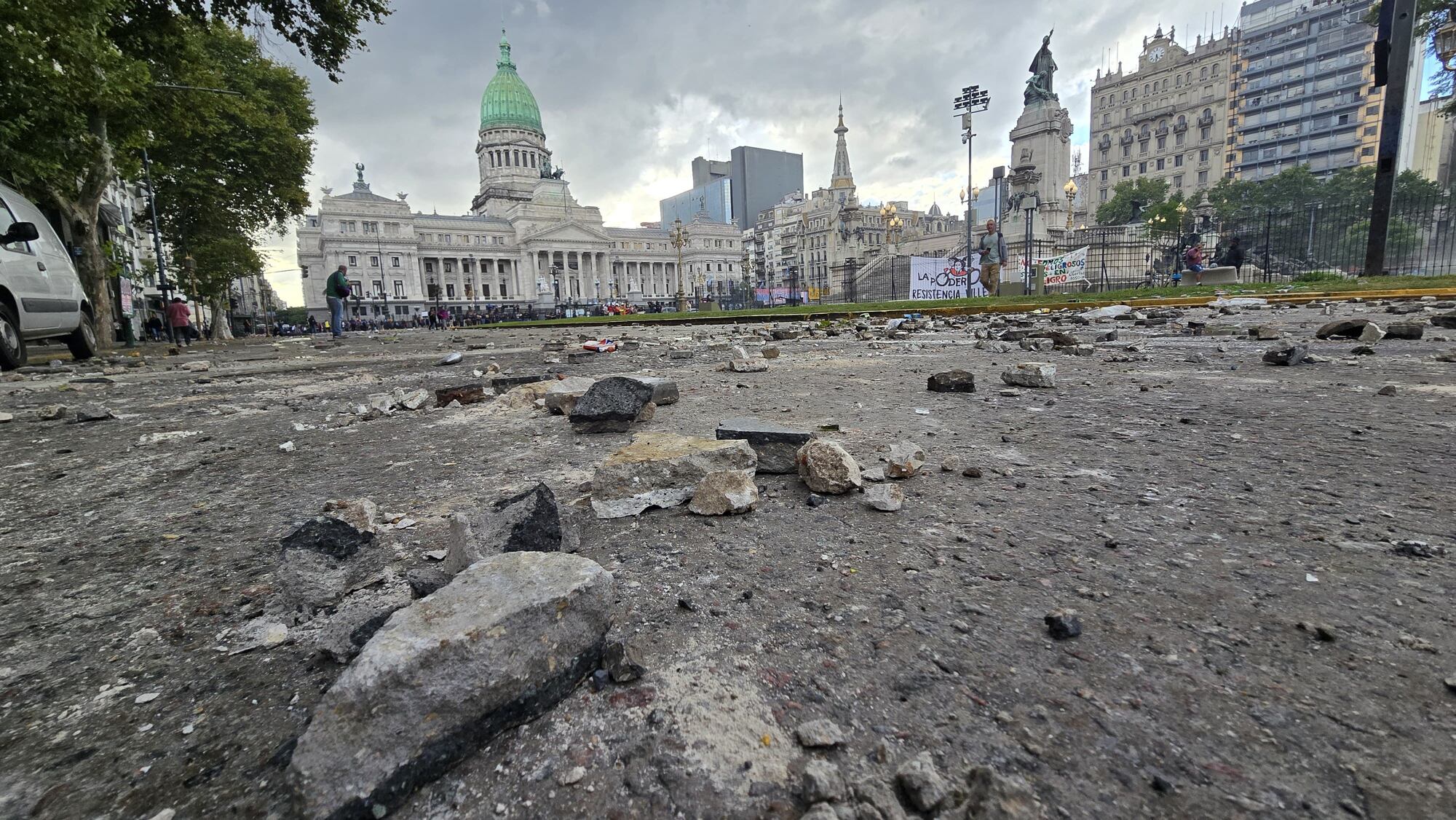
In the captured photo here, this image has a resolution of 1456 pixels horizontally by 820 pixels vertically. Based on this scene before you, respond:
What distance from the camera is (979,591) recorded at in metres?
1.29

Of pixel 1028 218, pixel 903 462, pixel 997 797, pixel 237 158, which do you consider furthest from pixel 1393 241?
A: pixel 237 158

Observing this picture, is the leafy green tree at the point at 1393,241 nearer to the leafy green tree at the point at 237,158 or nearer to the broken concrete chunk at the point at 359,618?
the broken concrete chunk at the point at 359,618

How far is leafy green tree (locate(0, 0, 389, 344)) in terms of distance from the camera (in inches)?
368

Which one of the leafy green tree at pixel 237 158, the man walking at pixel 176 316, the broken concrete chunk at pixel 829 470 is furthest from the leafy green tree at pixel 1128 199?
the broken concrete chunk at pixel 829 470

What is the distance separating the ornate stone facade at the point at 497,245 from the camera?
82000 mm

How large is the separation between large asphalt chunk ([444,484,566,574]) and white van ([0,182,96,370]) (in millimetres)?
9646

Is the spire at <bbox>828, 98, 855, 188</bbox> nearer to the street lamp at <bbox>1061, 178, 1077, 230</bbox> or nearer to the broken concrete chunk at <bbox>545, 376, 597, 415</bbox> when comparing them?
the street lamp at <bbox>1061, 178, 1077, 230</bbox>

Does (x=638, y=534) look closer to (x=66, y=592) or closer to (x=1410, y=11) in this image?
(x=66, y=592)

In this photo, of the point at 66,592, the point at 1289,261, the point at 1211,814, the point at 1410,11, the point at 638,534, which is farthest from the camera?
the point at 1289,261

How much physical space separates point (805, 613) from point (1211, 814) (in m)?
0.65

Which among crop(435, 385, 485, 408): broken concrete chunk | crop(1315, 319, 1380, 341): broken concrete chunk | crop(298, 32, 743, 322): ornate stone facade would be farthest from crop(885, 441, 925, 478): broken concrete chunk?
crop(298, 32, 743, 322): ornate stone facade

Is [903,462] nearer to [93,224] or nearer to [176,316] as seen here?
[93,224]

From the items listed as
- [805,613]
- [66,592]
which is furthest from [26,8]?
[805,613]

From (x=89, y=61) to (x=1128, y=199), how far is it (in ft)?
260
